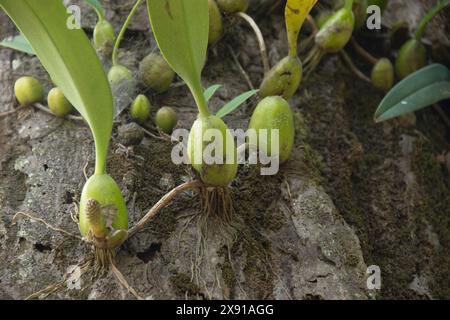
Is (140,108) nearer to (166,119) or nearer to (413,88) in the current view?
(166,119)

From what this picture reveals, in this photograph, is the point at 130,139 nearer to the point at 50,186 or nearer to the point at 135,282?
the point at 50,186

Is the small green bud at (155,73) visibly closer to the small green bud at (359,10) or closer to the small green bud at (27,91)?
the small green bud at (27,91)

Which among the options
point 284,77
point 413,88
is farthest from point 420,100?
point 284,77

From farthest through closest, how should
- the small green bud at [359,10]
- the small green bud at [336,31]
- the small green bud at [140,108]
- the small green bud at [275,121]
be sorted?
the small green bud at [359,10] → the small green bud at [336,31] → the small green bud at [140,108] → the small green bud at [275,121]

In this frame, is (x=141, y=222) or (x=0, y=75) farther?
(x=0, y=75)

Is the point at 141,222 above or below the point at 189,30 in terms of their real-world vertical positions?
below

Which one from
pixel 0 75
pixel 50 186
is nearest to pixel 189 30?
pixel 50 186

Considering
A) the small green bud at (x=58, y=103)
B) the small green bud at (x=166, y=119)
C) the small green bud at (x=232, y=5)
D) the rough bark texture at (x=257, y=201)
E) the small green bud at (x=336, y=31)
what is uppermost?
the small green bud at (x=232, y=5)

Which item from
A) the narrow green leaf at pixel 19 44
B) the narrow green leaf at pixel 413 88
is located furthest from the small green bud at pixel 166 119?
the narrow green leaf at pixel 413 88
